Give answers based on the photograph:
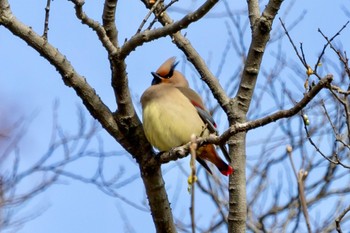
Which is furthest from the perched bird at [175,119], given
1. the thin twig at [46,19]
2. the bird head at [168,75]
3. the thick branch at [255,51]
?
the thin twig at [46,19]

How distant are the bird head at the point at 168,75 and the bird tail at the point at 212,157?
815 mm

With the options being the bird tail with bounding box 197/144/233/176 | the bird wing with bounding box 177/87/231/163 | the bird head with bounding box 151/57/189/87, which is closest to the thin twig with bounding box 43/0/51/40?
the bird tail with bounding box 197/144/233/176

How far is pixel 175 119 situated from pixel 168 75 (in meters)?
0.76

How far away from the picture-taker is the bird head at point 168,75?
5.37 meters

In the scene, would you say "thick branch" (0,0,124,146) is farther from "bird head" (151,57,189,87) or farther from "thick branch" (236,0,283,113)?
"bird head" (151,57,189,87)

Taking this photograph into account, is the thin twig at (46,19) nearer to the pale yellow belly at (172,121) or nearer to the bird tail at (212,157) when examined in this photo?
the pale yellow belly at (172,121)

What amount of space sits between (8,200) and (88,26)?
2449 mm

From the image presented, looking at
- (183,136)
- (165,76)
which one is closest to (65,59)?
(183,136)

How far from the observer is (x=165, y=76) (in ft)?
17.9

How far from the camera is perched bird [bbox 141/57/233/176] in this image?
453 centimetres

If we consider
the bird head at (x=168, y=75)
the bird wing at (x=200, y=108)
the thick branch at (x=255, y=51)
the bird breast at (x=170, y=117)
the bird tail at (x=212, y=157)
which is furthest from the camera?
the bird head at (x=168, y=75)

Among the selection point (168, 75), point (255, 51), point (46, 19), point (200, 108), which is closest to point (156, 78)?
point (168, 75)

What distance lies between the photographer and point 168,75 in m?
5.45

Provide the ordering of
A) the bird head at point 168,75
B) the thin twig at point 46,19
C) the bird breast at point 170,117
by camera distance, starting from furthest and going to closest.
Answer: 1. the bird head at point 168,75
2. the bird breast at point 170,117
3. the thin twig at point 46,19
